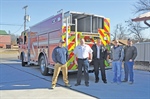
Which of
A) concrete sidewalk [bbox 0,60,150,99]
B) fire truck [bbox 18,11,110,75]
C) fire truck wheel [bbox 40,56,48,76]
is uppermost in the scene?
fire truck [bbox 18,11,110,75]

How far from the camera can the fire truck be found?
8.82 m

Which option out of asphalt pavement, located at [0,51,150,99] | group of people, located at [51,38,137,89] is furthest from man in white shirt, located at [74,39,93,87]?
asphalt pavement, located at [0,51,150,99]

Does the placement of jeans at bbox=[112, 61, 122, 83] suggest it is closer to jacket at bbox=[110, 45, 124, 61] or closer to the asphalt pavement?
jacket at bbox=[110, 45, 124, 61]

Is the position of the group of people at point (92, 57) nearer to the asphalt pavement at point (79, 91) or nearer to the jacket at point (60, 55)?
the jacket at point (60, 55)

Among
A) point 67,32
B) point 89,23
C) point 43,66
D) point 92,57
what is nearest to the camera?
point 67,32

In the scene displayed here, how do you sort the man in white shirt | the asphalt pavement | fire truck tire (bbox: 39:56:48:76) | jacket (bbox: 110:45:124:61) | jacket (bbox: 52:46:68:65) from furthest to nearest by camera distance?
fire truck tire (bbox: 39:56:48:76)
jacket (bbox: 110:45:124:61)
the man in white shirt
jacket (bbox: 52:46:68:65)
the asphalt pavement

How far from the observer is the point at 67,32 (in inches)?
341

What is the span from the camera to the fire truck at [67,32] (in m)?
8.82

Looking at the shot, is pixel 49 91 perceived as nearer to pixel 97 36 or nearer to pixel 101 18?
pixel 97 36

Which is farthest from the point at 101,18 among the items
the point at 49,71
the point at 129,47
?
the point at 49,71

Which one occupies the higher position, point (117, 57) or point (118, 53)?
point (118, 53)

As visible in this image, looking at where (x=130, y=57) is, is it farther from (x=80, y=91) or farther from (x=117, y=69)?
(x=80, y=91)

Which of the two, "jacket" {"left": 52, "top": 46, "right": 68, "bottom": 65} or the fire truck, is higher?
the fire truck

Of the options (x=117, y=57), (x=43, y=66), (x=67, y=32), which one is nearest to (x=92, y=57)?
(x=117, y=57)
